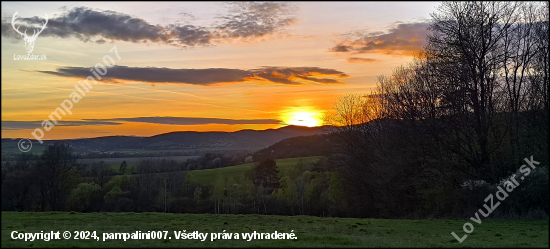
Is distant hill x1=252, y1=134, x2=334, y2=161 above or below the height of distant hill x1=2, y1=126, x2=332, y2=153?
below

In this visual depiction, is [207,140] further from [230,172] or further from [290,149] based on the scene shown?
[230,172]

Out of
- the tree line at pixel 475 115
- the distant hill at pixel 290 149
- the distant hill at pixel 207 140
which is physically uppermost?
the distant hill at pixel 207 140

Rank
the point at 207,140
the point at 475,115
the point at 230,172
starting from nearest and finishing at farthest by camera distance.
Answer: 1. the point at 475,115
2. the point at 230,172
3. the point at 207,140

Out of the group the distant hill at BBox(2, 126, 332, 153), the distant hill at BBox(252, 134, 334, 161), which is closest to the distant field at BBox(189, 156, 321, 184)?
the distant hill at BBox(252, 134, 334, 161)

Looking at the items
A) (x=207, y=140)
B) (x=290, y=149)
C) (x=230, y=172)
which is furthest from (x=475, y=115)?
(x=207, y=140)

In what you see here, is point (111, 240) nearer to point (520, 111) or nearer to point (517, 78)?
point (520, 111)

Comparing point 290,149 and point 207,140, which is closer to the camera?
point 290,149

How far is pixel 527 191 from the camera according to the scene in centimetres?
2594

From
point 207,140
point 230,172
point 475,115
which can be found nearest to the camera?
point 475,115

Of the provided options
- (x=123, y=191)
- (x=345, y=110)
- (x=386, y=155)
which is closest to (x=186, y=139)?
(x=123, y=191)

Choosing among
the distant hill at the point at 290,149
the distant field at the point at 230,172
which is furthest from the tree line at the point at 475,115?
the distant hill at the point at 290,149

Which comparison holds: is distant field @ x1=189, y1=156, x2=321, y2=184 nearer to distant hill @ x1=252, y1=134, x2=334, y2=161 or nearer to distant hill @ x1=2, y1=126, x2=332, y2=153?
distant hill @ x1=252, y1=134, x2=334, y2=161

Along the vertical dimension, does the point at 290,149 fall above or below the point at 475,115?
above

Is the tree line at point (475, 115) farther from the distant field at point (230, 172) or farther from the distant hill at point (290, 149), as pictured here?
the distant hill at point (290, 149)
